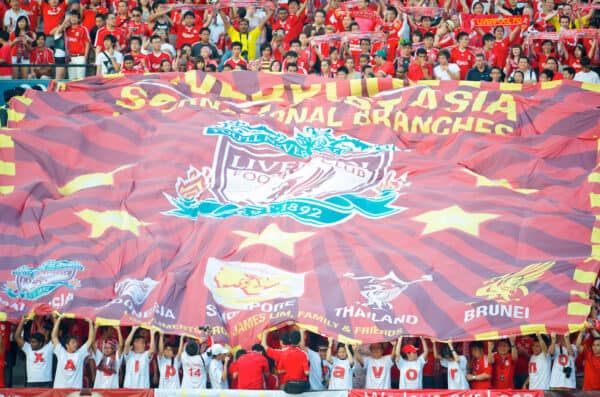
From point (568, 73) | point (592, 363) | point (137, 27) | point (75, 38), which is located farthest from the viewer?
point (75, 38)

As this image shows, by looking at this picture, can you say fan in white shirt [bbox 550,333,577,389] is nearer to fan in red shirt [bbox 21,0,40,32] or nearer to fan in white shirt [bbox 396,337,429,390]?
fan in white shirt [bbox 396,337,429,390]

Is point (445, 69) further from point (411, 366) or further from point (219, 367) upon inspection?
point (219, 367)

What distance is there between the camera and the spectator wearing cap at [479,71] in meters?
21.0

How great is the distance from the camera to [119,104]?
65.0 ft

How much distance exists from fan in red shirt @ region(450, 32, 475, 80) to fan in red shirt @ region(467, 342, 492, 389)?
6568 millimetres

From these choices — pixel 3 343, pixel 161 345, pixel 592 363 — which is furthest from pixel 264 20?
pixel 592 363

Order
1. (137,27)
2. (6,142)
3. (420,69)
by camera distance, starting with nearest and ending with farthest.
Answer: (6,142) → (420,69) → (137,27)

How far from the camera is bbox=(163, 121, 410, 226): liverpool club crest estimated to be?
1769 cm

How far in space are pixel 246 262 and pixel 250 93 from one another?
4.04 metres

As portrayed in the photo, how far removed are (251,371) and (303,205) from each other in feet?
9.70

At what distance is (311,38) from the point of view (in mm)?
21953

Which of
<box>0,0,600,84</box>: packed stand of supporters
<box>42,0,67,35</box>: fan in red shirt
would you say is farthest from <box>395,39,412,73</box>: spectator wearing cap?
<box>42,0,67,35</box>: fan in red shirt

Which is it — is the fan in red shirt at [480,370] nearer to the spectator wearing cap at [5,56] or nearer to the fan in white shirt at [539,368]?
the fan in white shirt at [539,368]

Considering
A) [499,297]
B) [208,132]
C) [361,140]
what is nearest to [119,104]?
[208,132]
